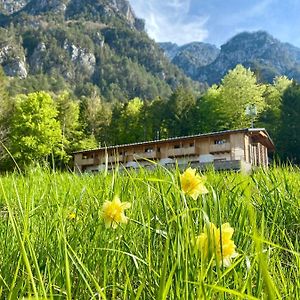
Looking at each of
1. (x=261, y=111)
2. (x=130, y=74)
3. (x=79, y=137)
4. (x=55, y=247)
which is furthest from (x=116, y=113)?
(x=130, y=74)

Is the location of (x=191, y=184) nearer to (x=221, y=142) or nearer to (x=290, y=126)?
(x=221, y=142)

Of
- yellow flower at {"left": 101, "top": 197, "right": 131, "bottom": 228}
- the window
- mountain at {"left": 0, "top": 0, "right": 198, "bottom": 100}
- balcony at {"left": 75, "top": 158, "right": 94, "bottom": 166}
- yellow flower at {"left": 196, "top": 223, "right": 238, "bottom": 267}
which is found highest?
mountain at {"left": 0, "top": 0, "right": 198, "bottom": 100}

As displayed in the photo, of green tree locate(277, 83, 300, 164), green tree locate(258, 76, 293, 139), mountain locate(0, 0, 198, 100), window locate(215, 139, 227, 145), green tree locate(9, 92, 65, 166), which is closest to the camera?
window locate(215, 139, 227, 145)

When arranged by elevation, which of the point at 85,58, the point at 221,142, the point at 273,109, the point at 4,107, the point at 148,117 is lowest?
the point at 221,142

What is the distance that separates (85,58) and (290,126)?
13354cm

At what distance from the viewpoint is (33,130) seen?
108 ft

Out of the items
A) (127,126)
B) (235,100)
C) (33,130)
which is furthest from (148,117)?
(33,130)

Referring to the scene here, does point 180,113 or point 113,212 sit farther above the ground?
point 180,113

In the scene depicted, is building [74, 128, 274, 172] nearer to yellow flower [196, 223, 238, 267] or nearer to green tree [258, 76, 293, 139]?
green tree [258, 76, 293, 139]

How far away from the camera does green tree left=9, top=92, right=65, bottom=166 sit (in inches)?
1230

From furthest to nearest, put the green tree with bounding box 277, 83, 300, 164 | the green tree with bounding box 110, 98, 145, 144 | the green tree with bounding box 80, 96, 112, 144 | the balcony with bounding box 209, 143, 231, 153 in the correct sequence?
the green tree with bounding box 80, 96, 112, 144
the green tree with bounding box 110, 98, 145, 144
the green tree with bounding box 277, 83, 300, 164
the balcony with bounding box 209, 143, 231, 153

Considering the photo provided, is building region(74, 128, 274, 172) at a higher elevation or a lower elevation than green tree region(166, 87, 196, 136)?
lower

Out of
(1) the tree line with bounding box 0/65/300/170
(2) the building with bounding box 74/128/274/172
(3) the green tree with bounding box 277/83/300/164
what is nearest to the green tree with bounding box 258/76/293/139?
(1) the tree line with bounding box 0/65/300/170

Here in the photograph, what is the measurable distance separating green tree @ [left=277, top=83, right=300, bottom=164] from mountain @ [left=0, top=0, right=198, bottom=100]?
90352 mm
